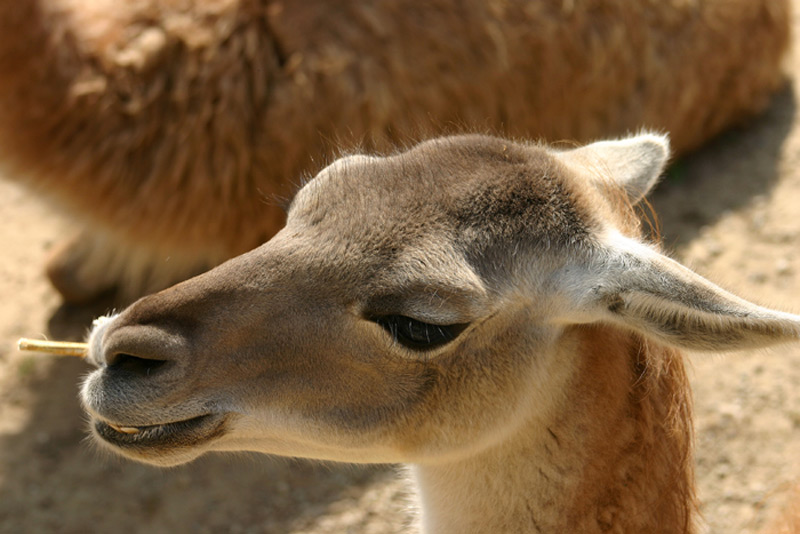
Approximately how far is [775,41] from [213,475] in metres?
4.67

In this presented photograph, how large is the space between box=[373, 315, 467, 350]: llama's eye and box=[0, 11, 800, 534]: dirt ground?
1.61 metres

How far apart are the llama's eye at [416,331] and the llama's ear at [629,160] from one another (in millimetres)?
735

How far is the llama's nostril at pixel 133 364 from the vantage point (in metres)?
1.98

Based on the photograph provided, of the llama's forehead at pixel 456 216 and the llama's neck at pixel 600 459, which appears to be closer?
the llama's forehead at pixel 456 216

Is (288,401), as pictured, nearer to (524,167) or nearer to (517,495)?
(517,495)

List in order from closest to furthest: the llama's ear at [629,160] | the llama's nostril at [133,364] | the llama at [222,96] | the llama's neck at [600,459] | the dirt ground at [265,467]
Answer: the llama's nostril at [133,364] → the llama's neck at [600,459] → the llama's ear at [629,160] → the dirt ground at [265,467] → the llama at [222,96]

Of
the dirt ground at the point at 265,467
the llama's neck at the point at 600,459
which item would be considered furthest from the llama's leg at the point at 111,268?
the llama's neck at the point at 600,459

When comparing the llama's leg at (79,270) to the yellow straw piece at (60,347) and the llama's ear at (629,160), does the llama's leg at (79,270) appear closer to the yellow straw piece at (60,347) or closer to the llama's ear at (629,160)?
the yellow straw piece at (60,347)

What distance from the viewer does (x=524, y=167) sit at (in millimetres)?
2141

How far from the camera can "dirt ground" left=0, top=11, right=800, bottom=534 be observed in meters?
3.80

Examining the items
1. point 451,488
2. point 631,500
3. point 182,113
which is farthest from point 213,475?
point 631,500

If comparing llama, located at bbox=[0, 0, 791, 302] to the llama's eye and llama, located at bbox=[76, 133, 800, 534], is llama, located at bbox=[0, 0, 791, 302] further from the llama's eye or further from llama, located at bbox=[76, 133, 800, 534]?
the llama's eye

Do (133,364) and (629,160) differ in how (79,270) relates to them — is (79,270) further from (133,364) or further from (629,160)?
(629,160)

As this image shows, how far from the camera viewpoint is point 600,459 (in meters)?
2.22
